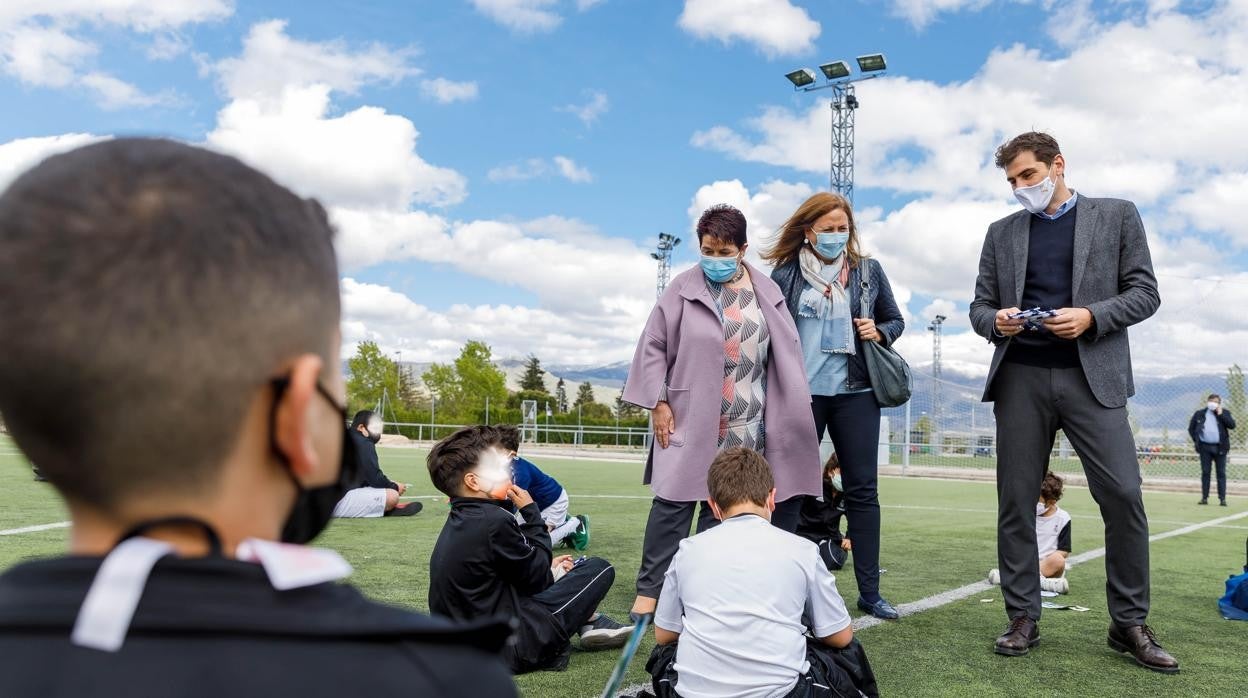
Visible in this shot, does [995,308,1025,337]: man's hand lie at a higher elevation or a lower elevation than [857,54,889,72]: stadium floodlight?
lower

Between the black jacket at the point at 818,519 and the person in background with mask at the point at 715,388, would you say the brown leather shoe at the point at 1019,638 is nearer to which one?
the person in background with mask at the point at 715,388

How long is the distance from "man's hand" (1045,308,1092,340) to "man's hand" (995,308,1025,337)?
153 mm

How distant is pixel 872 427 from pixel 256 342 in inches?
168

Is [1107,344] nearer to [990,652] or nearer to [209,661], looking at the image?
[990,652]

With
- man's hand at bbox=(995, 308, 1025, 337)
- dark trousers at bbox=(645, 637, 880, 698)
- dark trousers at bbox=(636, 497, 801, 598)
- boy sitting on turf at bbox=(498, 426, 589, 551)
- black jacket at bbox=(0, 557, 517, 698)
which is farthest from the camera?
boy sitting on turf at bbox=(498, 426, 589, 551)

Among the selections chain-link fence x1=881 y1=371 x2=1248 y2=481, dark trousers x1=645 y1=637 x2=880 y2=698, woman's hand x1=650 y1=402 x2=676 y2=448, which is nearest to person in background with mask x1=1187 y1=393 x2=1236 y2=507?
chain-link fence x1=881 y1=371 x2=1248 y2=481

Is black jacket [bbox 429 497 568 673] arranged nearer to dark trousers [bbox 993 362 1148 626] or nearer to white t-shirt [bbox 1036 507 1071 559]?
dark trousers [bbox 993 362 1148 626]

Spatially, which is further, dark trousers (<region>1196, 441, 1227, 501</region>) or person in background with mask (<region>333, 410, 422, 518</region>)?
dark trousers (<region>1196, 441, 1227, 501</region>)

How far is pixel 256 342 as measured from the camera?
0.79 metres

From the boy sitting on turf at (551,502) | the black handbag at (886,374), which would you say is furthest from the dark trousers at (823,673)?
the boy sitting on turf at (551,502)

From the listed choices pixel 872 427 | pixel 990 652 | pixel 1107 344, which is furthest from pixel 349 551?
pixel 1107 344

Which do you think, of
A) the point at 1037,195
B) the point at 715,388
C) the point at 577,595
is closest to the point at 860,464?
the point at 715,388

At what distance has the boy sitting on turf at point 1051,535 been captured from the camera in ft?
19.6

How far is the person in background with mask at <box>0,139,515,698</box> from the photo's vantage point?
0.71 metres
